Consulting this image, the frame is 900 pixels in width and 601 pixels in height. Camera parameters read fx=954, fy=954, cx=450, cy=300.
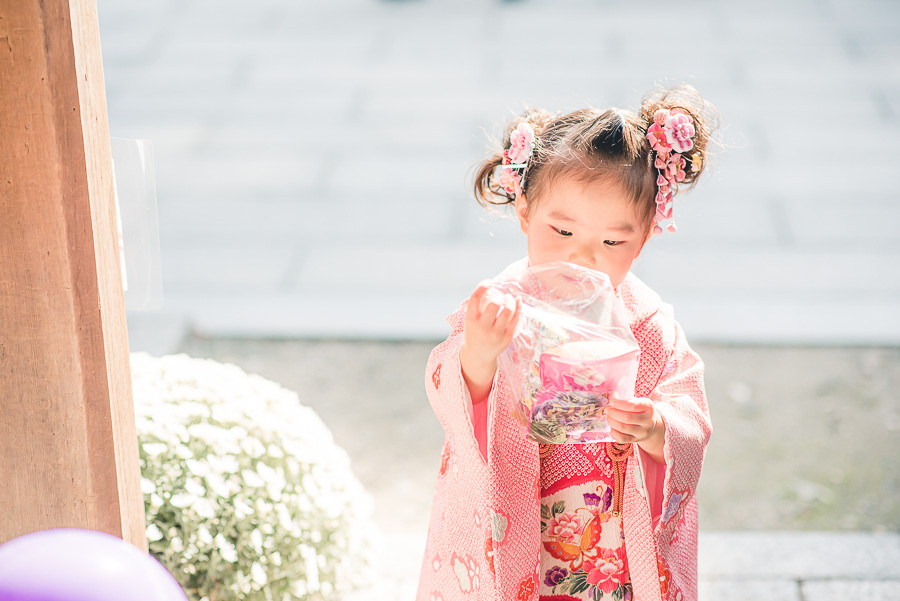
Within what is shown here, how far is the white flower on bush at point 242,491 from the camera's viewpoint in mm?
2055

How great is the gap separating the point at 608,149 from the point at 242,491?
112 centimetres

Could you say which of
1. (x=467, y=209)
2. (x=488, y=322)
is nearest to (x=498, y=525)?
(x=488, y=322)

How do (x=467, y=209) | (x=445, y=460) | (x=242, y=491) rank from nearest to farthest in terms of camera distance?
(x=445, y=460) < (x=242, y=491) < (x=467, y=209)

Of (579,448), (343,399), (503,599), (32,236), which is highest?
(32,236)

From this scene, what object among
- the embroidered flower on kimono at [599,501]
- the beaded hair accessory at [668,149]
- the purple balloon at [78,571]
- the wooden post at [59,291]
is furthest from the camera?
the embroidered flower on kimono at [599,501]

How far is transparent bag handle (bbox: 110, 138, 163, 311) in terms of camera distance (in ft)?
5.56

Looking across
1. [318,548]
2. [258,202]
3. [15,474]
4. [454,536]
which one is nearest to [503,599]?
[454,536]

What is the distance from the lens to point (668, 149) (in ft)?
5.44

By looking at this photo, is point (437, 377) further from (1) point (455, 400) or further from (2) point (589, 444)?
(2) point (589, 444)

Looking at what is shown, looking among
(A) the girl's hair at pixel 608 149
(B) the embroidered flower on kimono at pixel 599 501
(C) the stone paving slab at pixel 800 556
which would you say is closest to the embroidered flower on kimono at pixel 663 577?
(B) the embroidered flower on kimono at pixel 599 501

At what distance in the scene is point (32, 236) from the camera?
150 cm

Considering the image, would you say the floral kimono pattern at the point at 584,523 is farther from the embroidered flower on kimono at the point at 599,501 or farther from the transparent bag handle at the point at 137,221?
the transparent bag handle at the point at 137,221

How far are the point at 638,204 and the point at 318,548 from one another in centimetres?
117

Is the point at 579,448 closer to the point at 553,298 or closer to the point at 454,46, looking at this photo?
the point at 553,298
